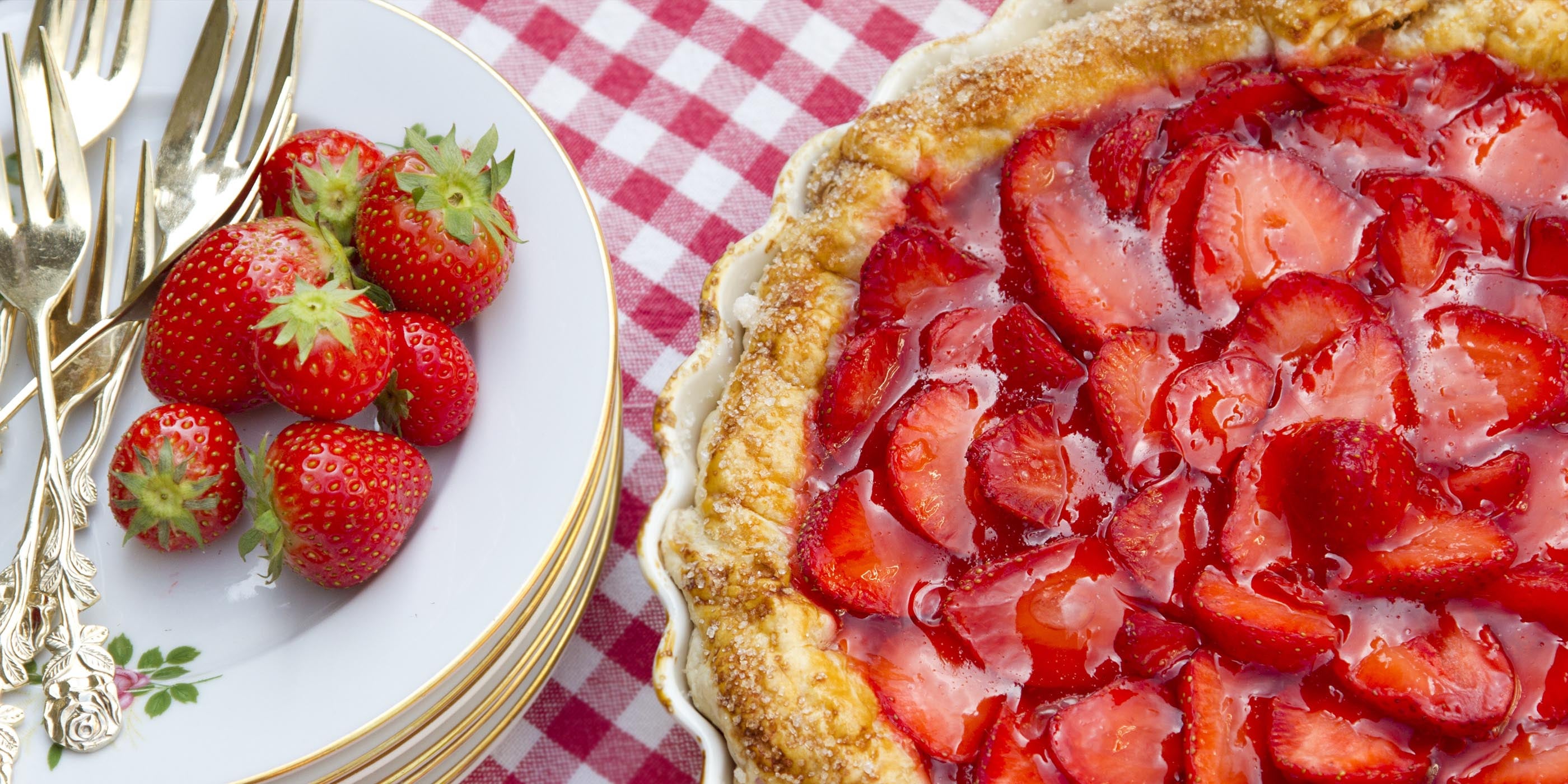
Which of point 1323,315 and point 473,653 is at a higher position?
point 1323,315

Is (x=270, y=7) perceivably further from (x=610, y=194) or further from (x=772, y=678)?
(x=772, y=678)

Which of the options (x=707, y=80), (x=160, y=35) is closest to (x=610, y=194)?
(x=707, y=80)

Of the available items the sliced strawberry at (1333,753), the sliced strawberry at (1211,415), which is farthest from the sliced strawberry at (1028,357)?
the sliced strawberry at (1333,753)

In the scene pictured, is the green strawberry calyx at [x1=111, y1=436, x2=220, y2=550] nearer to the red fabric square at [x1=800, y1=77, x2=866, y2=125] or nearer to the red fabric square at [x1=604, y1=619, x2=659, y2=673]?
the red fabric square at [x1=604, y1=619, x2=659, y2=673]

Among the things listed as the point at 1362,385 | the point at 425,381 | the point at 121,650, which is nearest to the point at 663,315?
the point at 425,381

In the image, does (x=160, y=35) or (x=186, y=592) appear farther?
(x=160, y=35)

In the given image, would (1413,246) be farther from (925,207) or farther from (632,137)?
(632,137)

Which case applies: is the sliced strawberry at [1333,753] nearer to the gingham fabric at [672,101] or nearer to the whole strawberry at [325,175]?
the gingham fabric at [672,101]
